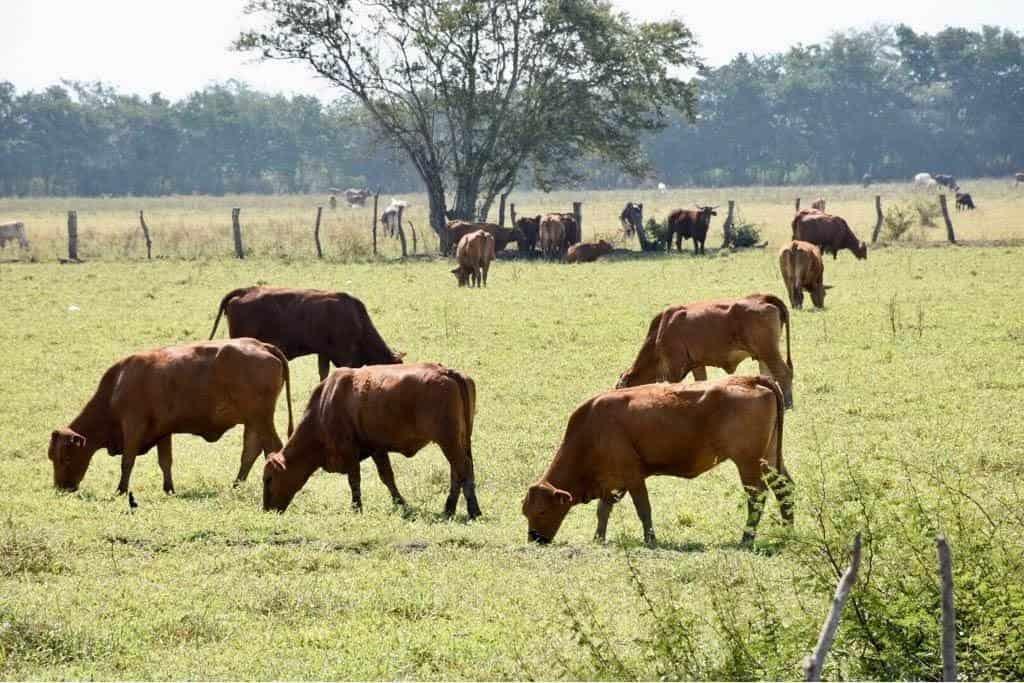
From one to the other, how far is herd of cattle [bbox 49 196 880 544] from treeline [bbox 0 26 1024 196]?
83.7 m

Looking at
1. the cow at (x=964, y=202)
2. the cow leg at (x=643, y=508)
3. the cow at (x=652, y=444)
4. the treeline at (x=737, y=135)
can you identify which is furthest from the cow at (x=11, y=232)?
the treeline at (x=737, y=135)

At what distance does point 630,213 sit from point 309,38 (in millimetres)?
10331

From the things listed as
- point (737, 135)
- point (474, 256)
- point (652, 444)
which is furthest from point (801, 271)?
point (737, 135)

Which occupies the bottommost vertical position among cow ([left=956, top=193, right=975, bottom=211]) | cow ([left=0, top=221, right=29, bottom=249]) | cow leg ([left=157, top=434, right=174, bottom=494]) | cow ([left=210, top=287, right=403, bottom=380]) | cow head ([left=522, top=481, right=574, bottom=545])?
cow ([left=0, top=221, right=29, bottom=249])

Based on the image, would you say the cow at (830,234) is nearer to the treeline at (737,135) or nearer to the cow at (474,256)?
the cow at (474,256)

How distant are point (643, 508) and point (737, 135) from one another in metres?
99.2

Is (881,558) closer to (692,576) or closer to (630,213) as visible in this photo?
(692,576)

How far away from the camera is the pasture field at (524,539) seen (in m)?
6.02

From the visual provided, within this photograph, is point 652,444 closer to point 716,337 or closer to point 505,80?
point 716,337

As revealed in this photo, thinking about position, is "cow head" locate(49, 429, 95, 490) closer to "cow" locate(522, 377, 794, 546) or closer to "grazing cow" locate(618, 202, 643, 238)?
"cow" locate(522, 377, 794, 546)

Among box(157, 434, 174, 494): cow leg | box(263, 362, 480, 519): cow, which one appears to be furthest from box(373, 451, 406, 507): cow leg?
box(157, 434, 174, 494): cow leg

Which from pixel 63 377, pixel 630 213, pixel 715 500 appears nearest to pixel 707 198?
pixel 630 213

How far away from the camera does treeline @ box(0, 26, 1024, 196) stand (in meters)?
102

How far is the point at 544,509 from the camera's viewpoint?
9.21m
